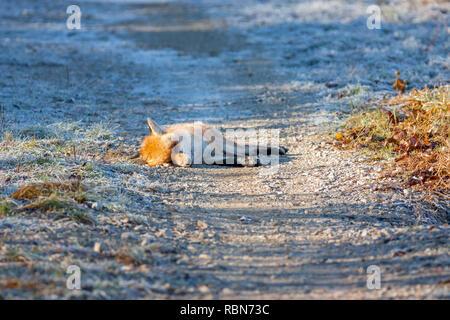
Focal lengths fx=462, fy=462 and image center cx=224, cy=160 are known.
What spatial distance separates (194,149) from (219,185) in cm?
94

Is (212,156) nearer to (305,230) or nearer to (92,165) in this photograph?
(92,165)

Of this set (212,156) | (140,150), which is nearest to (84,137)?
(140,150)

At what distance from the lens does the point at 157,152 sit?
5.75 meters

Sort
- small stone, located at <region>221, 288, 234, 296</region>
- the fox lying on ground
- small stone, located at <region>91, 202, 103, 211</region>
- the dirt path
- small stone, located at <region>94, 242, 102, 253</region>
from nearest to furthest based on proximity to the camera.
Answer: small stone, located at <region>221, 288, 234, 296</region>, the dirt path, small stone, located at <region>94, 242, 102, 253</region>, small stone, located at <region>91, 202, 103, 211</region>, the fox lying on ground

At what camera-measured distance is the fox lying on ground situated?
5734mm

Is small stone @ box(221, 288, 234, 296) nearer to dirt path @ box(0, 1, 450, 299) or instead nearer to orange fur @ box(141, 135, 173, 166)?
dirt path @ box(0, 1, 450, 299)

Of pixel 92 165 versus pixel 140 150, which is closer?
pixel 92 165

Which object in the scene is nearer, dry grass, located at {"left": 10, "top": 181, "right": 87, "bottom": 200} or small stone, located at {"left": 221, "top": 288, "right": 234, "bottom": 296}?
small stone, located at {"left": 221, "top": 288, "right": 234, "bottom": 296}

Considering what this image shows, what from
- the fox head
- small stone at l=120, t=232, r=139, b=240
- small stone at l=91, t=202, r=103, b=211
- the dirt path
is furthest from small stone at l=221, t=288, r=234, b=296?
the fox head

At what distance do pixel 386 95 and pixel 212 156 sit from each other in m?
3.42

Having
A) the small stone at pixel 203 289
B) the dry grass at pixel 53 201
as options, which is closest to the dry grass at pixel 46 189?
the dry grass at pixel 53 201

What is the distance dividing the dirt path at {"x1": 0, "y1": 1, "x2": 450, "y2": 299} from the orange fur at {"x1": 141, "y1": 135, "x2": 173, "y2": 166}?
0.72 ft

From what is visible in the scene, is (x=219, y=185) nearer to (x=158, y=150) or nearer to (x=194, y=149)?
(x=194, y=149)
